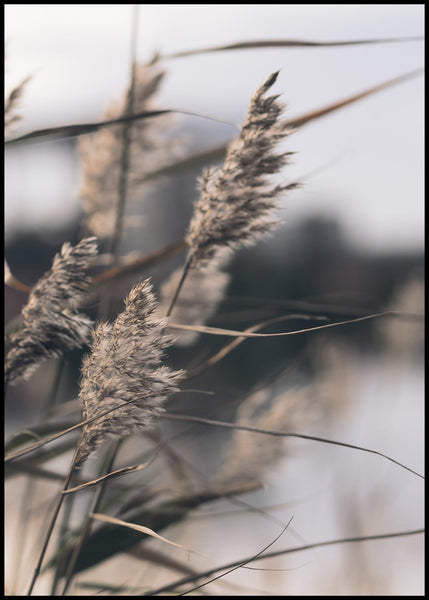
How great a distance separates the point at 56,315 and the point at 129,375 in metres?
0.10

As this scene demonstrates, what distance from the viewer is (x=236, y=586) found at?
0.61 meters

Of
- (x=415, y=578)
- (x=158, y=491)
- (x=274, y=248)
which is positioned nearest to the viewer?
(x=158, y=491)

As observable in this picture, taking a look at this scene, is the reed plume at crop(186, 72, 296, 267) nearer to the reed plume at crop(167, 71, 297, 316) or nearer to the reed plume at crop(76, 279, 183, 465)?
the reed plume at crop(167, 71, 297, 316)

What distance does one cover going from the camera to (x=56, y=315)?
0.44 meters

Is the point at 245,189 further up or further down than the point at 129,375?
further up

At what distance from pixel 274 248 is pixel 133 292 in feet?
22.4

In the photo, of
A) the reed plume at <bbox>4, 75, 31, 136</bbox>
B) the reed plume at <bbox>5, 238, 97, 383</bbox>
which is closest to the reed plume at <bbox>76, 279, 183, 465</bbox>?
the reed plume at <bbox>5, 238, 97, 383</bbox>

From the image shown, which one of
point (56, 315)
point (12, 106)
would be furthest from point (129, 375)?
point (12, 106)

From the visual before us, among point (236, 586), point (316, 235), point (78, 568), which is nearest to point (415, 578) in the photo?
point (236, 586)

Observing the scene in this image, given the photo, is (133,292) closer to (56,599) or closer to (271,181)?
(271,181)

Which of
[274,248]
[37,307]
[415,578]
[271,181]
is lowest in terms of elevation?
[415,578]

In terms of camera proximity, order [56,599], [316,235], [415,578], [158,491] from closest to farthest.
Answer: [56,599] < [158,491] < [415,578] < [316,235]

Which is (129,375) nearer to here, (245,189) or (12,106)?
(245,189)

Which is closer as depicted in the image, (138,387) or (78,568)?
(138,387)
